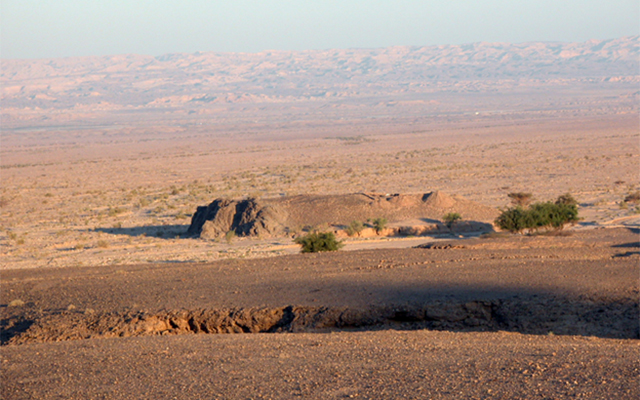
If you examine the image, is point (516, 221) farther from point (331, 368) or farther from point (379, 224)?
point (331, 368)

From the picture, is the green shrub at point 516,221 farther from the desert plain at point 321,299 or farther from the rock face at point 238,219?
the rock face at point 238,219

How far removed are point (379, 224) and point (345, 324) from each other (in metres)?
15.9

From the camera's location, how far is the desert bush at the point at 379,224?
28297 millimetres

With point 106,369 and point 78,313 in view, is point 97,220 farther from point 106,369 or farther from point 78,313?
point 106,369

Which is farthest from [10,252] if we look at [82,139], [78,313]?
[82,139]

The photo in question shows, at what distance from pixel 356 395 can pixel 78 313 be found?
7566 millimetres

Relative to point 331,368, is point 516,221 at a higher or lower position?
lower

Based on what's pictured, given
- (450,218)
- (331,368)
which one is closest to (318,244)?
(450,218)

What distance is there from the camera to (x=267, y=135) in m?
109

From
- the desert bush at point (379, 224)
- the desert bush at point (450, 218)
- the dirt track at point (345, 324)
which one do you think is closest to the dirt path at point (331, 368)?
the dirt track at point (345, 324)

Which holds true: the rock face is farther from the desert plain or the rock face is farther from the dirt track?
the dirt track

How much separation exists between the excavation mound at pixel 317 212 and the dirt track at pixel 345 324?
9.22 metres

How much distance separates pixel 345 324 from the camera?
12742 mm

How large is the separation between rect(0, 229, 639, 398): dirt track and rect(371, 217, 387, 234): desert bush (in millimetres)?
7633
